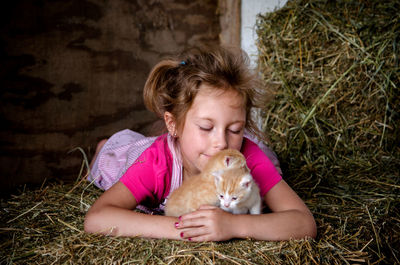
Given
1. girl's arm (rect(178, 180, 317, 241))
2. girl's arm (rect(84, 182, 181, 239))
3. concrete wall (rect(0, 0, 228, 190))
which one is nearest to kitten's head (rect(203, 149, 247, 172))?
girl's arm (rect(178, 180, 317, 241))

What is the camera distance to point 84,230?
6.44 ft

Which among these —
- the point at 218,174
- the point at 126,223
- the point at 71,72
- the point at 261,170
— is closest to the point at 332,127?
the point at 261,170

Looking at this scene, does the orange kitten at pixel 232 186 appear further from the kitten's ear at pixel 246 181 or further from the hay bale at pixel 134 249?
the hay bale at pixel 134 249

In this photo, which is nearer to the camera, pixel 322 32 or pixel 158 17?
pixel 322 32

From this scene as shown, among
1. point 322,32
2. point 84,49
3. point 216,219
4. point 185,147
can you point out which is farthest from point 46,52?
point 322,32

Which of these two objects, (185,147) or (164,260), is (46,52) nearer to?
(185,147)

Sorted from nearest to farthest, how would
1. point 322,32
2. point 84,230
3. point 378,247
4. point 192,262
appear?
point 192,262 → point 84,230 → point 378,247 → point 322,32

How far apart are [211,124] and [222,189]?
47 centimetres

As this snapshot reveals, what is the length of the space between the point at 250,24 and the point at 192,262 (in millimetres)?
3225

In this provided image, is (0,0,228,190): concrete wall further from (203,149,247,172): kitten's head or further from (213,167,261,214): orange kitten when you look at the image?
(213,167,261,214): orange kitten

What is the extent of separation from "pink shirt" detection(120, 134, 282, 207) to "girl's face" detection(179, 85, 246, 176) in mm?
253

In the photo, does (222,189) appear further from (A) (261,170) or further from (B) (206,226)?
(A) (261,170)

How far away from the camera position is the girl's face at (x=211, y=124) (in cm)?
214

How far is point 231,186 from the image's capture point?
1.87 m
